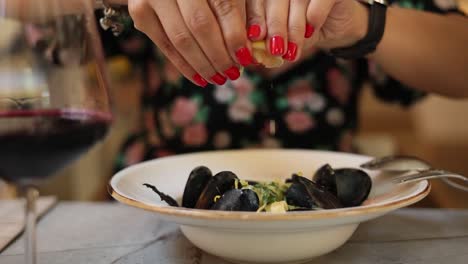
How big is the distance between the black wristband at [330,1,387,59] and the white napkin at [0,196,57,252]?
20.0 inches

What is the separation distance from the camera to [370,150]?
7.70 ft

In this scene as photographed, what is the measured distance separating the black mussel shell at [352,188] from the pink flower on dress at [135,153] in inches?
28.5

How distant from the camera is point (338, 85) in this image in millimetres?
1234

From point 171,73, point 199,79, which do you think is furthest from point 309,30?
point 171,73

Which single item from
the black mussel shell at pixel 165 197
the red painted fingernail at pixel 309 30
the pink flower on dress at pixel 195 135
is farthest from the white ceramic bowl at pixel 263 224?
the pink flower on dress at pixel 195 135

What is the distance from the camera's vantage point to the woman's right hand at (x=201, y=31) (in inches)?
24.6

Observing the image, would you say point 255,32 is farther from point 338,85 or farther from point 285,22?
point 338,85

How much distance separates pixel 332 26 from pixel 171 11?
0.86 feet

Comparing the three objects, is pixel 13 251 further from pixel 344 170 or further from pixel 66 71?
pixel 344 170

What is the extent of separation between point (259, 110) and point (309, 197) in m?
0.63

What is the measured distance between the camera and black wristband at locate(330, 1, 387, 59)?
0.83 metres

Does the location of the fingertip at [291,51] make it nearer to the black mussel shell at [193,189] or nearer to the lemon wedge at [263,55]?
the lemon wedge at [263,55]

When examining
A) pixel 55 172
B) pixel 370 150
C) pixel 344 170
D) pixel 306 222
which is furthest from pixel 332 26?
pixel 370 150

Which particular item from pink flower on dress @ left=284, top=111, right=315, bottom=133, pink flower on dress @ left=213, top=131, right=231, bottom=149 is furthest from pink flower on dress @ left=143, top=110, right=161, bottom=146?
pink flower on dress @ left=284, top=111, right=315, bottom=133
